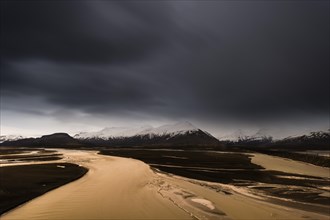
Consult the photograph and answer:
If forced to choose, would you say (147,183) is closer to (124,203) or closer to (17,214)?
(124,203)

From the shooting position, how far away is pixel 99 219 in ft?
48.5

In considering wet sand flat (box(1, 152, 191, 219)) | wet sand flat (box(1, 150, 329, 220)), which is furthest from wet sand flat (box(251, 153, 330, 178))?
wet sand flat (box(1, 152, 191, 219))

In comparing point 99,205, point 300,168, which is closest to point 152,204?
point 99,205

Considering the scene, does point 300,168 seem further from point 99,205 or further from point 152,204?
point 99,205

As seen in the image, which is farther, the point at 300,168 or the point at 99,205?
the point at 300,168

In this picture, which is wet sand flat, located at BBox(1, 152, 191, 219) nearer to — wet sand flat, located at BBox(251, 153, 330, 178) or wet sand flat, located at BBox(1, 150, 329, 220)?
wet sand flat, located at BBox(1, 150, 329, 220)

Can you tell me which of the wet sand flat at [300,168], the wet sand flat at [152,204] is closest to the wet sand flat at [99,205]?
the wet sand flat at [152,204]

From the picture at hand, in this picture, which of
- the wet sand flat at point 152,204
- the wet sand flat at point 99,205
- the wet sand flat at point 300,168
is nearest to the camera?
the wet sand flat at point 99,205

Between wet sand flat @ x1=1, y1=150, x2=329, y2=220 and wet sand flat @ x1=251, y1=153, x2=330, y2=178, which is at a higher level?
wet sand flat @ x1=251, y1=153, x2=330, y2=178

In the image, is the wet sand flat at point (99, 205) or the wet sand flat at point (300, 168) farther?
the wet sand flat at point (300, 168)

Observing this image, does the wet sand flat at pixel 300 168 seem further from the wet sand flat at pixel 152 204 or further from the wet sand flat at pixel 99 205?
the wet sand flat at pixel 99 205

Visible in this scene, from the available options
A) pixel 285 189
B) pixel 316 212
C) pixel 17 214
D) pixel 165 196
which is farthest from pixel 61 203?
pixel 285 189

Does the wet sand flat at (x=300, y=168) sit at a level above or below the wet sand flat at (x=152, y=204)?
above

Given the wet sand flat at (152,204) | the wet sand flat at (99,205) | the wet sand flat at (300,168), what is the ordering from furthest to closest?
the wet sand flat at (300,168), the wet sand flat at (152,204), the wet sand flat at (99,205)
